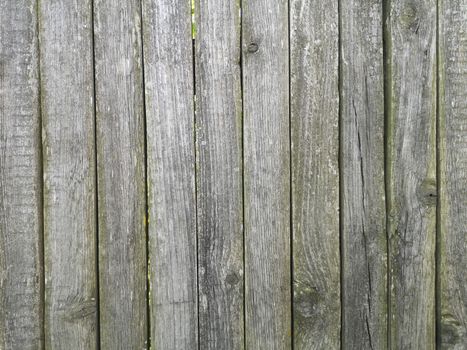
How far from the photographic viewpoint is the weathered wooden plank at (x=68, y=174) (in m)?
2.01

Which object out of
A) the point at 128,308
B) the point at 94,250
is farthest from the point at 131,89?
the point at 128,308

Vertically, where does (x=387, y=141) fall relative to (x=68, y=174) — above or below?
above

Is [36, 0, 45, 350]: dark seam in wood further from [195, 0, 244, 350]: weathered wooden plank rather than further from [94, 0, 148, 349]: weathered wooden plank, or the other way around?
[195, 0, 244, 350]: weathered wooden plank

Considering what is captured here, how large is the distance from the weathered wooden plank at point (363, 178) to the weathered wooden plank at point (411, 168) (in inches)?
1.7

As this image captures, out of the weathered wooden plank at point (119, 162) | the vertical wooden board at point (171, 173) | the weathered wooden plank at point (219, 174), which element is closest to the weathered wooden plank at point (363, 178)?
the weathered wooden plank at point (219, 174)

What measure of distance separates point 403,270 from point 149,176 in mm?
1057

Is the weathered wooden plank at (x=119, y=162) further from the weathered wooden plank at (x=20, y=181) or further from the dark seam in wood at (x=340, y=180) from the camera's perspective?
the dark seam in wood at (x=340, y=180)

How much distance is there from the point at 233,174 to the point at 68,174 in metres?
0.63

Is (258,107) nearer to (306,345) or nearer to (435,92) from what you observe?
(435,92)

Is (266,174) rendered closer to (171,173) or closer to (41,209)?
(171,173)

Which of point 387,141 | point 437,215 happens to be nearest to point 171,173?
point 387,141

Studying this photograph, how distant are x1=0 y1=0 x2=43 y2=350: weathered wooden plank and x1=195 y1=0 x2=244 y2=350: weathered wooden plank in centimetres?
62

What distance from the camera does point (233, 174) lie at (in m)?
2.05

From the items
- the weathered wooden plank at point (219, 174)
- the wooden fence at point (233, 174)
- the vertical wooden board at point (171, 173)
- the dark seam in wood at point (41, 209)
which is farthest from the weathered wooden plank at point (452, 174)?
the dark seam in wood at point (41, 209)
